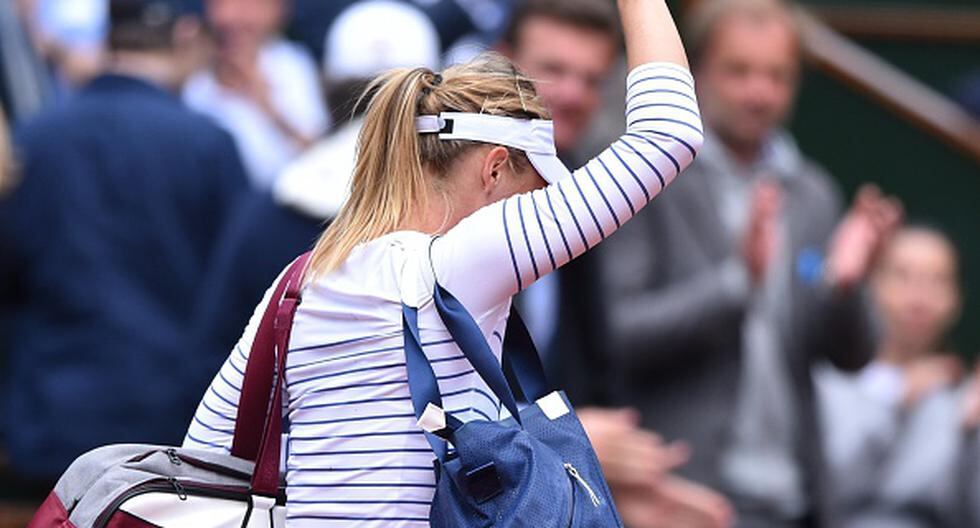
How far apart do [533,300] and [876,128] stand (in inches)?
148

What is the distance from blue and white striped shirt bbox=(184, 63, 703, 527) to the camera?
2896 mm

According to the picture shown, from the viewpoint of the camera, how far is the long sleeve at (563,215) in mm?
2885

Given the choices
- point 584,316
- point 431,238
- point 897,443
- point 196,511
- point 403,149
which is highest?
point 403,149

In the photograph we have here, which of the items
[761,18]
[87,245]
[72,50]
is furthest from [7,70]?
[761,18]

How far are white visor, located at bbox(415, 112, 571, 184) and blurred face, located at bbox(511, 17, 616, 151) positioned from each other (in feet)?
7.31

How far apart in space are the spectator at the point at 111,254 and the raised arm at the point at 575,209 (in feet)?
9.51

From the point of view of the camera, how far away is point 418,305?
2934mm

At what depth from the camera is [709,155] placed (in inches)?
225

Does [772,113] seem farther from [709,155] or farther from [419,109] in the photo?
[419,109]

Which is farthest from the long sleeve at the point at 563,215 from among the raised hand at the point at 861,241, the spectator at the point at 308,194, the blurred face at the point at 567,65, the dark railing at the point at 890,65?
the dark railing at the point at 890,65

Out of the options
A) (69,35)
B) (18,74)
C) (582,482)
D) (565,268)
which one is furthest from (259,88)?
(582,482)

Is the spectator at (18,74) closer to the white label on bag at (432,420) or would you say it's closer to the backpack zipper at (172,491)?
the backpack zipper at (172,491)

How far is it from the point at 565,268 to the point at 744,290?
0.57 meters

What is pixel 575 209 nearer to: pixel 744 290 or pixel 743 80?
pixel 744 290
